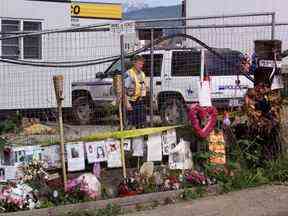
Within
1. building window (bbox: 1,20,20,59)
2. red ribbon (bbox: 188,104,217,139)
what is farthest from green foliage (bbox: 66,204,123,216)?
building window (bbox: 1,20,20,59)

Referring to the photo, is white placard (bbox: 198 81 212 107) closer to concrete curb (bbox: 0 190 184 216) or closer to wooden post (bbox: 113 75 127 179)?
wooden post (bbox: 113 75 127 179)

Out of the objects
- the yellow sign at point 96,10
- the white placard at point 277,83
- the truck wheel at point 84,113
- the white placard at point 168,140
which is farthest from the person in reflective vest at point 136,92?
the yellow sign at point 96,10

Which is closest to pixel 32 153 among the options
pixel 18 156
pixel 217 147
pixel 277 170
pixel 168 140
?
pixel 18 156

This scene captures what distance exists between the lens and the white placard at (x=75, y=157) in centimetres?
938

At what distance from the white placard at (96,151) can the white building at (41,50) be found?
197 cm

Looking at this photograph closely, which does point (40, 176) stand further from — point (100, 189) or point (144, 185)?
point (144, 185)

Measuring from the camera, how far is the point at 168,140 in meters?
10.2

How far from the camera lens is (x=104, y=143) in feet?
31.4

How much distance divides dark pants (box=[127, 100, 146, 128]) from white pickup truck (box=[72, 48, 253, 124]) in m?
0.42

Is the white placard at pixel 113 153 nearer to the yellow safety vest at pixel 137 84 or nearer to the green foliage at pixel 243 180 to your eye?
the green foliage at pixel 243 180

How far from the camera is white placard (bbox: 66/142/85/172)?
9375 millimetres

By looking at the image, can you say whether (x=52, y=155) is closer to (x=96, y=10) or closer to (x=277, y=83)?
(x=277, y=83)

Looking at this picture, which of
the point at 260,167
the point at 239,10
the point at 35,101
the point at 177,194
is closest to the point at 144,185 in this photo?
the point at 177,194

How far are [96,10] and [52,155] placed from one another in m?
→ 23.1
